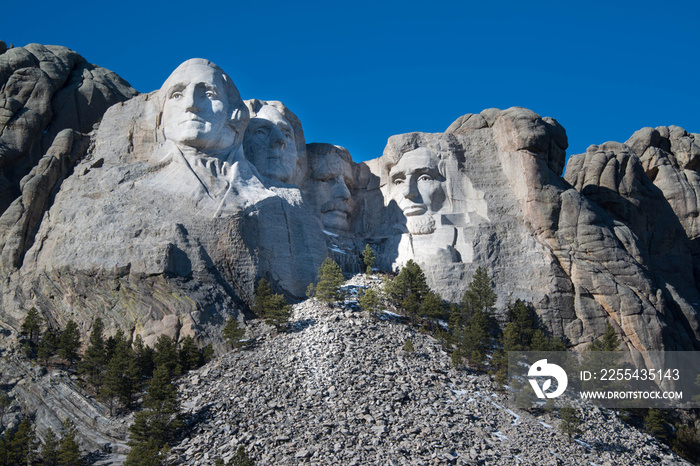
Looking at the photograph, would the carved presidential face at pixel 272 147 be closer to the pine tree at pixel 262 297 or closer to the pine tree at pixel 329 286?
the pine tree at pixel 329 286

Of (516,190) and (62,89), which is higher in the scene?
(62,89)

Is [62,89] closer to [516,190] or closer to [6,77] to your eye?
[6,77]

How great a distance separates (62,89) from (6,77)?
10.2ft

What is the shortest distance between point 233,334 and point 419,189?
15.6 meters

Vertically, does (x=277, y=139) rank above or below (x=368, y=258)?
above

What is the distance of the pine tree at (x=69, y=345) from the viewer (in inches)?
1521

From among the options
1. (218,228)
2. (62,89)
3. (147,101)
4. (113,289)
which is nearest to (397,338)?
(218,228)

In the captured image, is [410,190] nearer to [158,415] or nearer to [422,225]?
[422,225]

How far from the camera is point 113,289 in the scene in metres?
41.2

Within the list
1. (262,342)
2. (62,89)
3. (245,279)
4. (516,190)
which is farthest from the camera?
(62,89)

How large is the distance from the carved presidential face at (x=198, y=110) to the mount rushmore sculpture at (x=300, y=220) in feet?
0.23

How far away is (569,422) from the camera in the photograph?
35938mm

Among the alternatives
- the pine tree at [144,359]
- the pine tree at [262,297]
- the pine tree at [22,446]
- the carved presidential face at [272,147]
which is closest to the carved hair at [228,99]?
the carved presidential face at [272,147]

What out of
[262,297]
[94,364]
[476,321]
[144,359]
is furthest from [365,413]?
[94,364]
